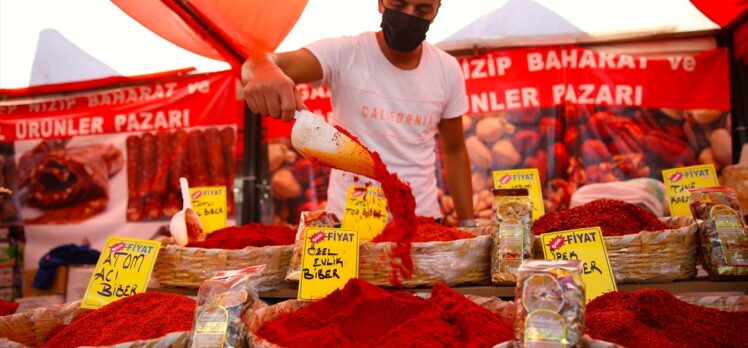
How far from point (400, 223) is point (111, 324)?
831 mm

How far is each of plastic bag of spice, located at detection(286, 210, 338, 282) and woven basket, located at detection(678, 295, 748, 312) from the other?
1.05m

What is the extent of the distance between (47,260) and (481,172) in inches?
122

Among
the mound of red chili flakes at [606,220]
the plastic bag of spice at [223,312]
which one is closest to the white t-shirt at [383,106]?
the mound of red chili flakes at [606,220]

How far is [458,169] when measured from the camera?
3109mm

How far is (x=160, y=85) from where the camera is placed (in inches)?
170

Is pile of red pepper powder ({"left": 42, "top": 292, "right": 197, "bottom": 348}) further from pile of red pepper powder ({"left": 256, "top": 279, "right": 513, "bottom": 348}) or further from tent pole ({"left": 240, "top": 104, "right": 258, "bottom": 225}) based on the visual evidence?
tent pole ({"left": 240, "top": 104, "right": 258, "bottom": 225})

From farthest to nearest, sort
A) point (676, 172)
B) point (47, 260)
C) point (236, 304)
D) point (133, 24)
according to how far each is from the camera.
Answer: point (47, 260) → point (133, 24) → point (676, 172) → point (236, 304)

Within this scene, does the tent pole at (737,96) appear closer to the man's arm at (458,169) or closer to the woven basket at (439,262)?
the man's arm at (458,169)

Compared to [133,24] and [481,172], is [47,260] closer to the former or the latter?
[133,24]

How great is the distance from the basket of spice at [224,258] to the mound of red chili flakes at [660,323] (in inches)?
38.0

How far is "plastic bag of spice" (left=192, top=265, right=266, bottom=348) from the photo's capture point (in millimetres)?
1149

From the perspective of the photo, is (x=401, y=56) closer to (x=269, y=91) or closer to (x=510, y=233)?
(x=269, y=91)

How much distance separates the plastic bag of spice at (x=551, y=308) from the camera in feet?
3.22

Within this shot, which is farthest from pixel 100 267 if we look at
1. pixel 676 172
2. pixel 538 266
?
pixel 676 172
